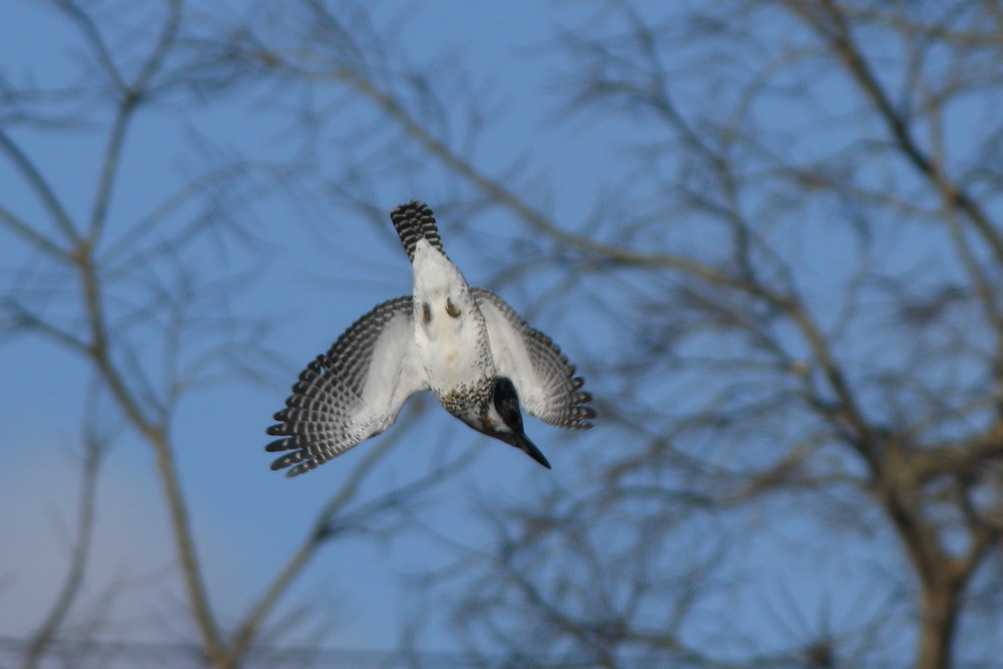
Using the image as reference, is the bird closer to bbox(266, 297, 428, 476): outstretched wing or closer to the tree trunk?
bbox(266, 297, 428, 476): outstretched wing

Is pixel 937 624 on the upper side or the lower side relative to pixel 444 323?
upper

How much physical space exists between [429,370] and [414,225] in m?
0.38

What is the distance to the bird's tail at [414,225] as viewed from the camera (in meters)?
3.33

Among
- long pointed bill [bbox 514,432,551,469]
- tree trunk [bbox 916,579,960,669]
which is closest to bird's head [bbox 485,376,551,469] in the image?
long pointed bill [bbox 514,432,551,469]

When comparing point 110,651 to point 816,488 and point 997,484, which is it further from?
point 997,484

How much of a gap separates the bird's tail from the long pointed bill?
0.51 m

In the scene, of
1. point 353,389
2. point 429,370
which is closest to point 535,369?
point 353,389

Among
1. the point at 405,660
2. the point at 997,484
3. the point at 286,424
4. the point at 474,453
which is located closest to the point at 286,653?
the point at 405,660

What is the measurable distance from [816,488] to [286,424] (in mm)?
5705

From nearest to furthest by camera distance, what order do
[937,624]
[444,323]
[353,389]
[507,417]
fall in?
1. [444,323]
2. [507,417]
3. [353,389]
4. [937,624]

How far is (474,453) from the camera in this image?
8.16 meters

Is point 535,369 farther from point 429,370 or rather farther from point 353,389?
point 429,370

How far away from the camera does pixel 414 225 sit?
3396mm

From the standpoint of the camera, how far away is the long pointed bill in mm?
3174
